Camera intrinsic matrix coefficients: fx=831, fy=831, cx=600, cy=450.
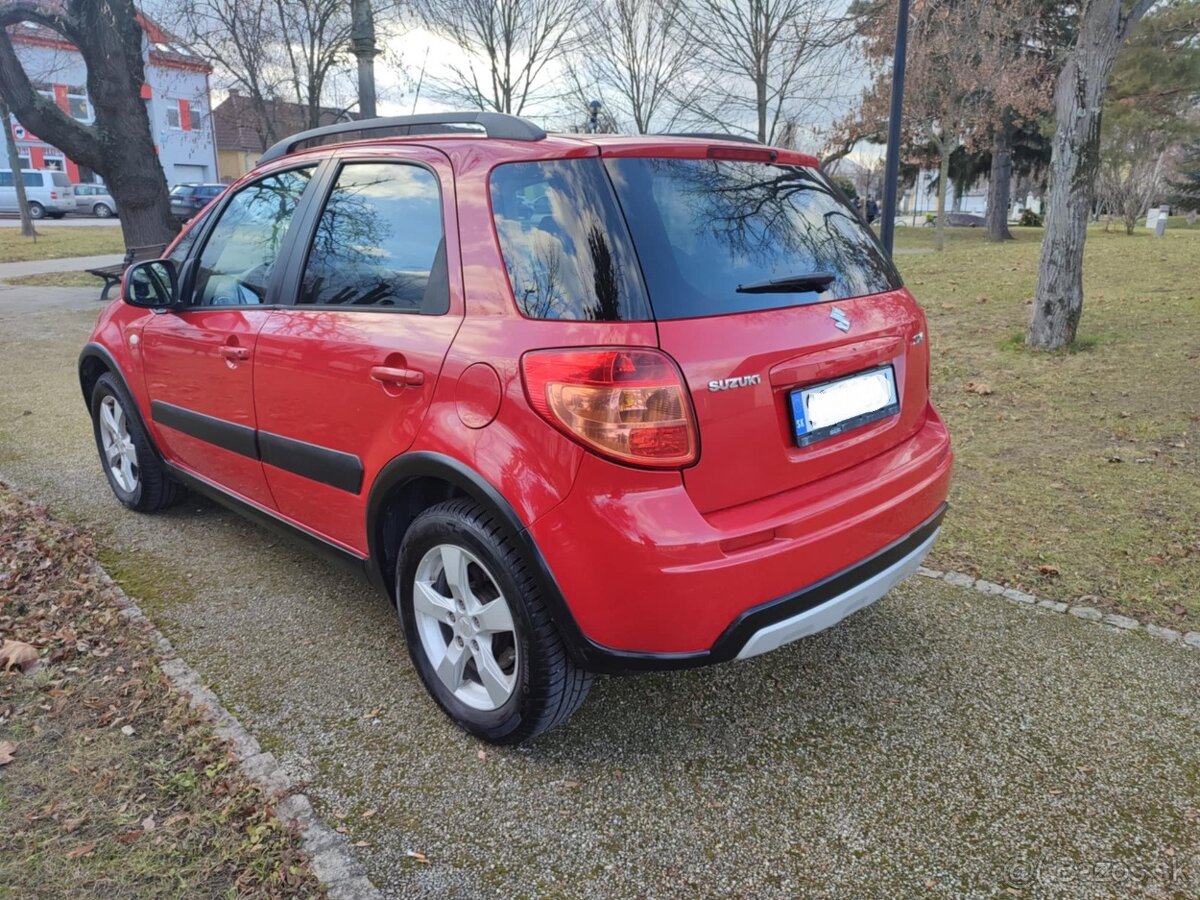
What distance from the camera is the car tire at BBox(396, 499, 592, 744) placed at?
2.27 m

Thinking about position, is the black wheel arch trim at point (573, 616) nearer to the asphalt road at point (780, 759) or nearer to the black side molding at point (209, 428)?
the asphalt road at point (780, 759)

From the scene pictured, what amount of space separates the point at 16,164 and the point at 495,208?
94.6ft

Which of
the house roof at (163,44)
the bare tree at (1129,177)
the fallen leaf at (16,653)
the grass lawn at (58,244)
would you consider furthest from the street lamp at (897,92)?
the bare tree at (1129,177)

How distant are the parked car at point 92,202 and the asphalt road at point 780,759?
4398 cm

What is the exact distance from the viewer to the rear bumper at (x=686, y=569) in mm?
2037

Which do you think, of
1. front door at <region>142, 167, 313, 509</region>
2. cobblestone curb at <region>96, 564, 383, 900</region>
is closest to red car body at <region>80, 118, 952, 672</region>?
front door at <region>142, 167, 313, 509</region>

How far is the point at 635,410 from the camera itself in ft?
6.69

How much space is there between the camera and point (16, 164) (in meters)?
24.5

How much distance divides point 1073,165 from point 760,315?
6.34 m

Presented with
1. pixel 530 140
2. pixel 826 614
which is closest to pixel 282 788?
pixel 826 614

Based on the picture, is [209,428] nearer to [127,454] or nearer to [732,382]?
[127,454]

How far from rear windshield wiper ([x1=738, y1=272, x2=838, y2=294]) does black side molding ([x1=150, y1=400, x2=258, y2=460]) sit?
205 centimetres

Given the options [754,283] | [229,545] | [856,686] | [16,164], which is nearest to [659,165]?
[754,283]

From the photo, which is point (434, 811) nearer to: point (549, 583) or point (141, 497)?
point (549, 583)
